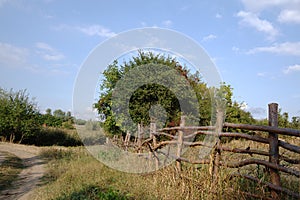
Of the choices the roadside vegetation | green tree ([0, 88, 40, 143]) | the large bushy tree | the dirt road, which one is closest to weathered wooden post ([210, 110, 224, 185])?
the roadside vegetation

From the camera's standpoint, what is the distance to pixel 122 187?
15.3ft

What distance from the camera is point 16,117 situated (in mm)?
18375

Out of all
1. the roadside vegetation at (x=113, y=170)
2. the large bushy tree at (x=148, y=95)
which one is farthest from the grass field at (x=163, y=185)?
the large bushy tree at (x=148, y=95)

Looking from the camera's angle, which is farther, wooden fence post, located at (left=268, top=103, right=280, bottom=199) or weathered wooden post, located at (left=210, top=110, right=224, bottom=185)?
weathered wooden post, located at (left=210, top=110, right=224, bottom=185)

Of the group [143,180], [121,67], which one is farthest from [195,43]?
[121,67]

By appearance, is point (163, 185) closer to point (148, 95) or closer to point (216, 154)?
point (216, 154)

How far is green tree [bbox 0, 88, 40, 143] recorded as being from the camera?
18234mm

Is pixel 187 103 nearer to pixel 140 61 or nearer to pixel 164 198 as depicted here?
pixel 140 61

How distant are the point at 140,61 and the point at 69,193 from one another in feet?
39.2

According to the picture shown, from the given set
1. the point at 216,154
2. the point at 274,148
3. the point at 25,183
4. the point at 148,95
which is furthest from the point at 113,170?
the point at 148,95

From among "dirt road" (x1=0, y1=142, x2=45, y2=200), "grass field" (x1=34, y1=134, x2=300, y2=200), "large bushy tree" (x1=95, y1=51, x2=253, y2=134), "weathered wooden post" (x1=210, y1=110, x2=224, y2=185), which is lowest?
"dirt road" (x1=0, y1=142, x2=45, y2=200)

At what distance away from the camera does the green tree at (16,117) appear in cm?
1823

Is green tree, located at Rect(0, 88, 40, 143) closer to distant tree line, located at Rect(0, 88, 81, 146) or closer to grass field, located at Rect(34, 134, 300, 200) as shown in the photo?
distant tree line, located at Rect(0, 88, 81, 146)

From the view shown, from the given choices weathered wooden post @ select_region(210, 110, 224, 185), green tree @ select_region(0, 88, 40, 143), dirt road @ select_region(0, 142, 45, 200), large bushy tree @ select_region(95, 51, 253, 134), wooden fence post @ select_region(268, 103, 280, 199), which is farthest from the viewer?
green tree @ select_region(0, 88, 40, 143)
